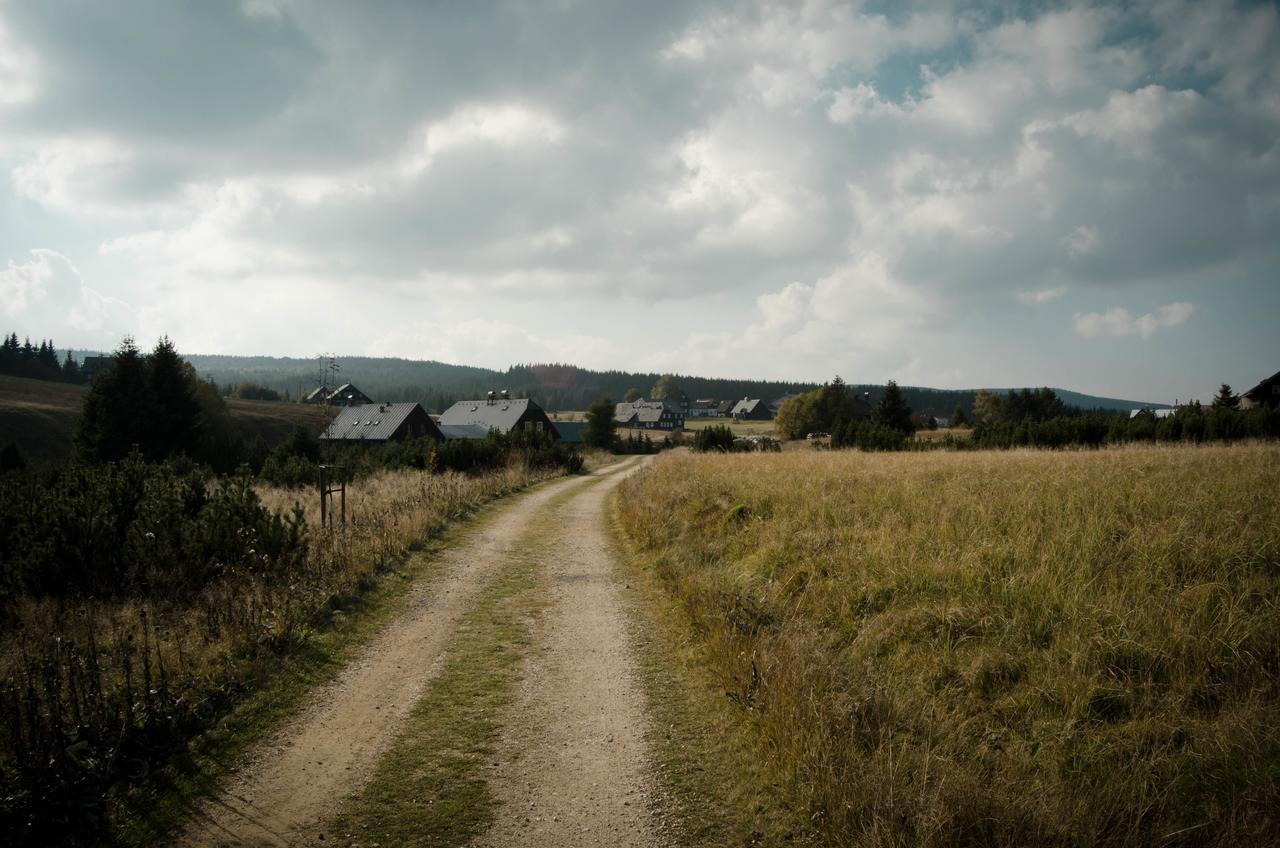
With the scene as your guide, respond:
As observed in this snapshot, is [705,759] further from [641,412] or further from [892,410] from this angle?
[641,412]

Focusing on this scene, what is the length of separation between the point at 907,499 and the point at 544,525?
9489 mm

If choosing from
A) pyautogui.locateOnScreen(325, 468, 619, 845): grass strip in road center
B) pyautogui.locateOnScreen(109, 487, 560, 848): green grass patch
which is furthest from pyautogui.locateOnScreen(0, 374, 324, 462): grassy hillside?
pyautogui.locateOnScreen(325, 468, 619, 845): grass strip in road center

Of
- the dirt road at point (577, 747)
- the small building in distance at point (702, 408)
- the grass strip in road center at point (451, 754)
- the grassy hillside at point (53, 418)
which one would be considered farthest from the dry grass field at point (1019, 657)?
the small building in distance at point (702, 408)

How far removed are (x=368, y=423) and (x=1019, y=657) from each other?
200 feet

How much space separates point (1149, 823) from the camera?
14.0 ft

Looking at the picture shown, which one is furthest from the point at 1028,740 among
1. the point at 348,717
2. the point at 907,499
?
the point at 907,499

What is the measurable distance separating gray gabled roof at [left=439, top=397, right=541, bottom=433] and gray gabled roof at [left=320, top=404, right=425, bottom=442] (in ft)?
24.3

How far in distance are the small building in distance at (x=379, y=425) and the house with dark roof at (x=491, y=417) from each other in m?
3.79

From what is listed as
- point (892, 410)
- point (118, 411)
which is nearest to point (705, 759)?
Result: point (118, 411)

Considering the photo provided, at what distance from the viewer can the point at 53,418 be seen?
54.3 m

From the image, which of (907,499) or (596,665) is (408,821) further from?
(907,499)

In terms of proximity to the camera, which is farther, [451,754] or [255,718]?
[255,718]

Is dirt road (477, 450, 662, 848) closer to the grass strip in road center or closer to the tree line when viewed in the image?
the grass strip in road center

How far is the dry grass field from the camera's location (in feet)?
14.2
